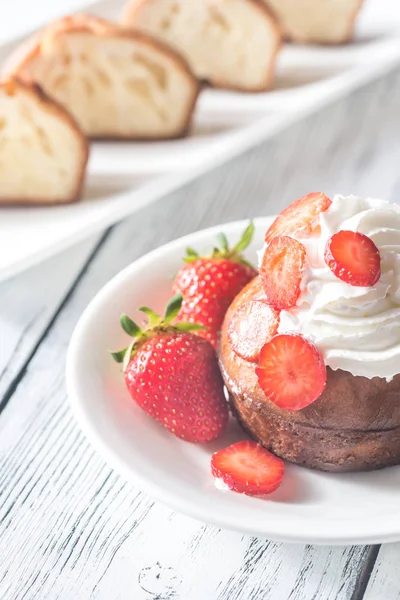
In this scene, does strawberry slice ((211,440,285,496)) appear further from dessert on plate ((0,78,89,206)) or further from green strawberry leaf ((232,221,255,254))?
dessert on plate ((0,78,89,206))

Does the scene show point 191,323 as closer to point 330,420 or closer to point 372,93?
point 330,420

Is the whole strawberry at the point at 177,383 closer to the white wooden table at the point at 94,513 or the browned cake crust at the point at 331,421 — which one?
the browned cake crust at the point at 331,421

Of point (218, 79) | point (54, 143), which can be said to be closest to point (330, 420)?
point (54, 143)

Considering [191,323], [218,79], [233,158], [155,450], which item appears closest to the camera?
[155,450]

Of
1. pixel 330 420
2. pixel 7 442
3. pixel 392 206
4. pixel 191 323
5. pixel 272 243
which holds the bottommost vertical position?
pixel 7 442

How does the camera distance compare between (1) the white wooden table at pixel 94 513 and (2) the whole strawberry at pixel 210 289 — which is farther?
(2) the whole strawberry at pixel 210 289

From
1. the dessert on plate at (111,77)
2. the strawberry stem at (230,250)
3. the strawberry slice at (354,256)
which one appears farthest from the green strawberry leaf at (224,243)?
the dessert on plate at (111,77)

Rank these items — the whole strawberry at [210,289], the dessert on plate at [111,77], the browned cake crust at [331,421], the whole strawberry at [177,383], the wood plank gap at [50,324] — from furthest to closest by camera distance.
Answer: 1. the dessert on plate at [111,77]
2. the wood plank gap at [50,324]
3. the whole strawberry at [210,289]
4. the whole strawberry at [177,383]
5. the browned cake crust at [331,421]
